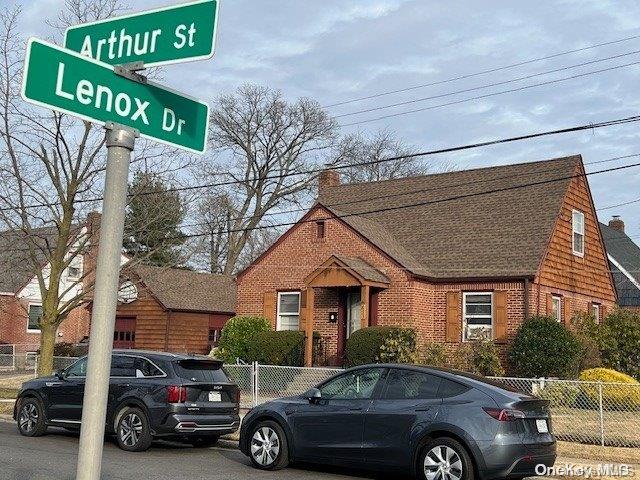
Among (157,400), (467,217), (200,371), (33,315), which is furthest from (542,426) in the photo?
(33,315)

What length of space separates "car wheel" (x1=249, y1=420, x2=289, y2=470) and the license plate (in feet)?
11.5

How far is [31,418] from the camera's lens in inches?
567

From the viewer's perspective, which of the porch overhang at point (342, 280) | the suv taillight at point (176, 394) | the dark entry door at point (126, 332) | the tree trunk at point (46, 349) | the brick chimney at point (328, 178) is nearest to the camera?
the suv taillight at point (176, 394)

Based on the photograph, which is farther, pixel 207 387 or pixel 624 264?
pixel 624 264

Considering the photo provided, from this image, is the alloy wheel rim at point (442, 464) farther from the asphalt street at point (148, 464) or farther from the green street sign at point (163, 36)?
the green street sign at point (163, 36)

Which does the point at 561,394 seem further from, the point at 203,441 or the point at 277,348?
the point at 277,348

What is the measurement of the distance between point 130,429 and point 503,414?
6426mm

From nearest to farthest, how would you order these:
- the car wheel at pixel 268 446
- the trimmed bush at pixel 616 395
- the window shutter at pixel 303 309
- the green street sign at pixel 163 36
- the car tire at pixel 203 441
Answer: the green street sign at pixel 163 36, the car wheel at pixel 268 446, the car tire at pixel 203 441, the trimmed bush at pixel 616 395, the window shutter at pixel 303 309

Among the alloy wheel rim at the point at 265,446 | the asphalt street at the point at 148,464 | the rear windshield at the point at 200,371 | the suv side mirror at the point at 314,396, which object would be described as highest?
the rear windshield at the point at 200,371

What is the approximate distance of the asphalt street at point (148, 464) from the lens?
10.2 metres

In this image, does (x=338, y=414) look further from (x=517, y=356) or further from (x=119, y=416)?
(x=517, y=356)

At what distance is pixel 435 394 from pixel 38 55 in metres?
7.32

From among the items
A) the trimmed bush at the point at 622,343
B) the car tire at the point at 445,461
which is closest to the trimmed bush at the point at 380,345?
the trimmed bush at the point at 622,343

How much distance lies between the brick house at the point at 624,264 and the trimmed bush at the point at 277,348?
23890 mm
